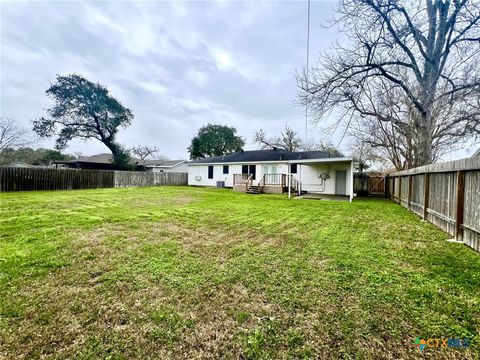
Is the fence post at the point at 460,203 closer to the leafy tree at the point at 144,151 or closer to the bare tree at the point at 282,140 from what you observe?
the bare tree at the point at 282,140

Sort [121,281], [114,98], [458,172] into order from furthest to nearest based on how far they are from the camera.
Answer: [114,98]
[458,172]
[121,281]

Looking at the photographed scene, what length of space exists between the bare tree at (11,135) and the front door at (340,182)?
34690mm

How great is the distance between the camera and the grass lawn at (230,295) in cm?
184

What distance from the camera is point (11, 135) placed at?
2692cm

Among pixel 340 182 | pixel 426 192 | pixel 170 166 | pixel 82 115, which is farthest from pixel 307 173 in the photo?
pixel 82 115

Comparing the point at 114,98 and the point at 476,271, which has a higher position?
the point at 114,98

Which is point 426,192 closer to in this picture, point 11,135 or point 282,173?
point 282,173

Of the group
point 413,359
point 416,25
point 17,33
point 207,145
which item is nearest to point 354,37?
point 416,25

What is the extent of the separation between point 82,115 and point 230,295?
1180 inches

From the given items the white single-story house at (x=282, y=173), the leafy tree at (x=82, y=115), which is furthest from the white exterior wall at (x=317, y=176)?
the leafy tree at (x=82, y=115)

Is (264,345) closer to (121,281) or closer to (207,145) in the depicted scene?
(121,281)

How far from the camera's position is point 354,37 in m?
9.53

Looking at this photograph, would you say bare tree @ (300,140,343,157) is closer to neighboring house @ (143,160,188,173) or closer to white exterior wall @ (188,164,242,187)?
white exterior wall @ (188,164,242,187)

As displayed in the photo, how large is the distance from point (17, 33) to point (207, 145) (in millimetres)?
23724
